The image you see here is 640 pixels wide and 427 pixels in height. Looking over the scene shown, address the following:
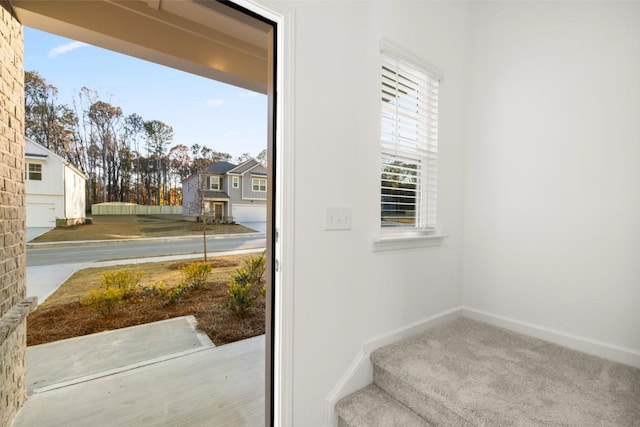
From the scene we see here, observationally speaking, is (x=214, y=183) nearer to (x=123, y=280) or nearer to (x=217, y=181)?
(x=217, y=181)

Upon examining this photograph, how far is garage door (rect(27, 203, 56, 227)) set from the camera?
1.78 m

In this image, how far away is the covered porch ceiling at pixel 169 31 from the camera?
1665 mm

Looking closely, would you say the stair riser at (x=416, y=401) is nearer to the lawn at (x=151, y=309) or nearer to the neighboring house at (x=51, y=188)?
the lawn at (x=151, y=309)

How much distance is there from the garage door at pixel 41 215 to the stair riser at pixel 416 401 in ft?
7.77

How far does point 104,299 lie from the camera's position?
232 cm

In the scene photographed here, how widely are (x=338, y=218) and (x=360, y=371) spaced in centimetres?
92

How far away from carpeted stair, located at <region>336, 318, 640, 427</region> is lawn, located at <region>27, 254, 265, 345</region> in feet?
5.86

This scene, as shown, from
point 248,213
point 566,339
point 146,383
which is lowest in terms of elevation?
point 146,383

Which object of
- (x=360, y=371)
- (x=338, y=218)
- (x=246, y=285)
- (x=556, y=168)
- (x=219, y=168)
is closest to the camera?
(x=338, y=218)

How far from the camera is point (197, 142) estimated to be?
2.57 meters

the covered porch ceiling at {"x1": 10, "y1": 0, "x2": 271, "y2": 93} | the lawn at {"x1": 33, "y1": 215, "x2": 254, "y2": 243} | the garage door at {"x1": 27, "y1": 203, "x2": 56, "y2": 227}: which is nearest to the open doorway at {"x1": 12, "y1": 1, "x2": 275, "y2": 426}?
the covered porch ceiling at {"x1": 10, "y1": 0, "x2": 271, "y2": 93}

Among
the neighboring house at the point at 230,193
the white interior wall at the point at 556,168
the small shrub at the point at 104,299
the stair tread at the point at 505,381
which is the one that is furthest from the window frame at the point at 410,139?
the small shrub at the point at 104,299

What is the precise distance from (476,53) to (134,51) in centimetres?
274

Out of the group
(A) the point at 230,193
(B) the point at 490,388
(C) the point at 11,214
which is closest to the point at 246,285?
(A) the point at 230,193
